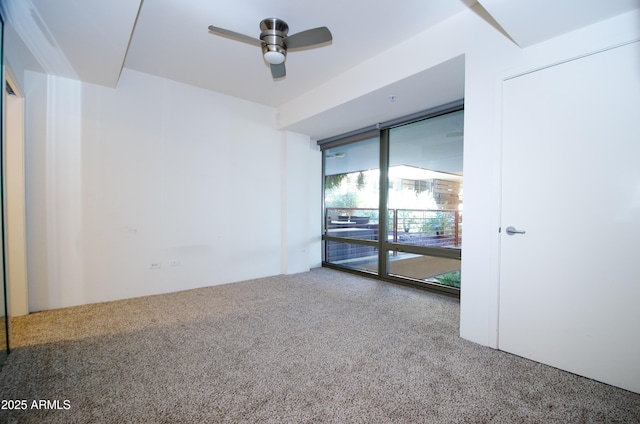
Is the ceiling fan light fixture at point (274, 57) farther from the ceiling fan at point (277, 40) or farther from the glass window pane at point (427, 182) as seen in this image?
the glass window pane at point (427, 182)

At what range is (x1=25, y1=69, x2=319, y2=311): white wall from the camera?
2.90 meters

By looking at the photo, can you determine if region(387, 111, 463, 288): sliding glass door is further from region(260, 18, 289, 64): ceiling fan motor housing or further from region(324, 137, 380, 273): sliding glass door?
region(260, 18, 289, 64): ceiling fan motor housing

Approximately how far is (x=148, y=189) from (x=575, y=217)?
165 inches

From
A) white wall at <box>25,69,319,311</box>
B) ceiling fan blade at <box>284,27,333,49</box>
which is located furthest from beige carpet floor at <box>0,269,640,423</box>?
ceiling fan blade at <box>284,27,333,49</box>

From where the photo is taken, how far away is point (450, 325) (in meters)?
2.61

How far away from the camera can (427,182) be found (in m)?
3.74

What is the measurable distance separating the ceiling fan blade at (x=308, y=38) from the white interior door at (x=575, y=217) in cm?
148

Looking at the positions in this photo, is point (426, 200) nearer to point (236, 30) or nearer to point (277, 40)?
point (277, 40)

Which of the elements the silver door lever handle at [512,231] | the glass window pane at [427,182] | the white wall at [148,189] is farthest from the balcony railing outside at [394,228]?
the silver door lever handle at [512,231]

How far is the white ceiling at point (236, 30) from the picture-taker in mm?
1854

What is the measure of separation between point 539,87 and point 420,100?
1.38m

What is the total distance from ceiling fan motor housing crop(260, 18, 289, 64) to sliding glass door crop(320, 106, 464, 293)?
215 centimetres

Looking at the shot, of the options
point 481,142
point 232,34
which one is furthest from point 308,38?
point 481,142

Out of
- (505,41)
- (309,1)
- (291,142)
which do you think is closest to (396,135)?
(291,142)
